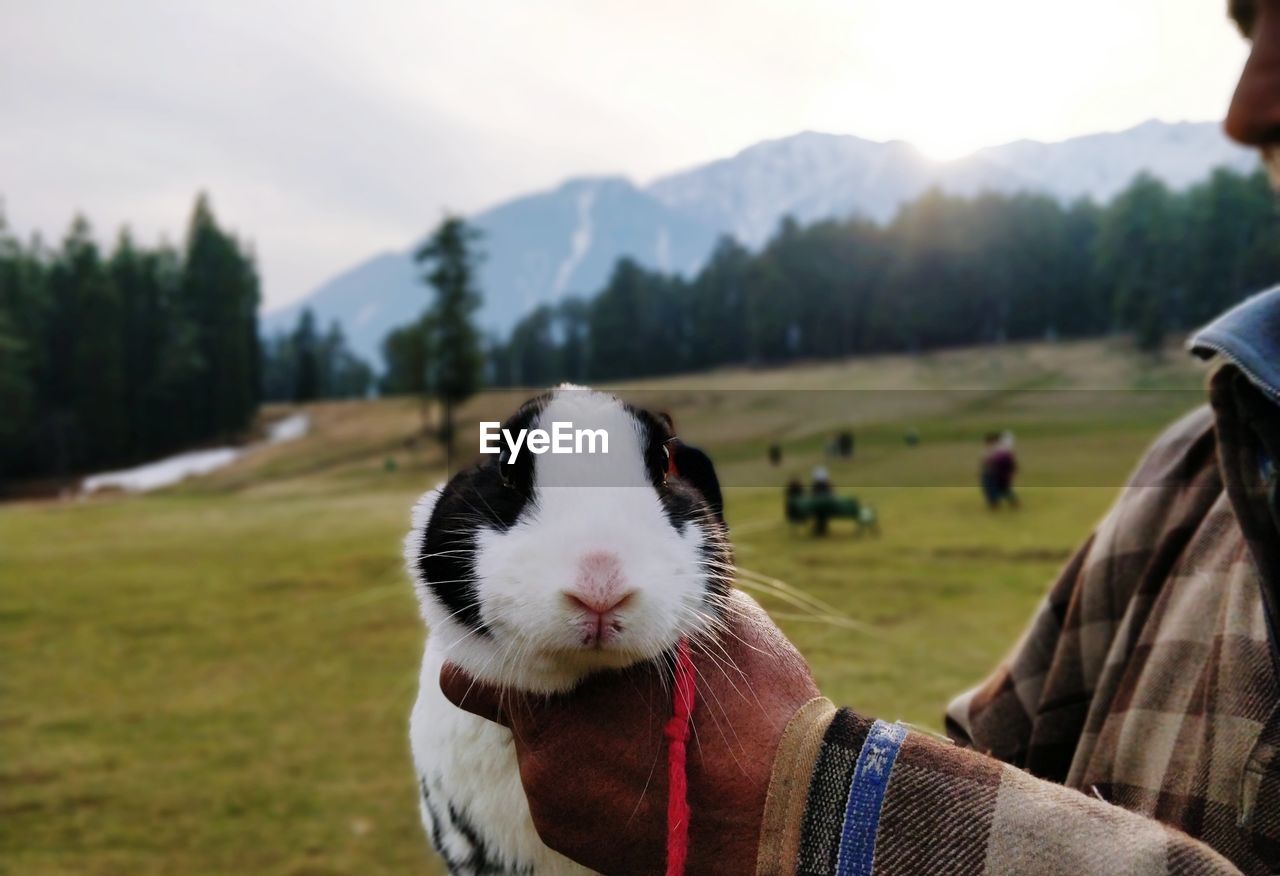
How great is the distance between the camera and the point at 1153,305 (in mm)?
19250

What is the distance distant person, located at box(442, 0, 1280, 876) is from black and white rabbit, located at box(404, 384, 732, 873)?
97 millimetres

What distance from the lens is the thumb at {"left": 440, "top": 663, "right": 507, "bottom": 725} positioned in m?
1.52

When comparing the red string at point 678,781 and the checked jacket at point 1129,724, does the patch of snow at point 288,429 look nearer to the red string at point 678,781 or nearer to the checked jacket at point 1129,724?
the checked jacket at point 1129,724

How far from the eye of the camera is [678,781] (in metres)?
1.33

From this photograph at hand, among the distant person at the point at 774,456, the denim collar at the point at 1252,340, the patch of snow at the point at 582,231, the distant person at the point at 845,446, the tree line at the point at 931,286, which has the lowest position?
the distant person at the point at 845,446

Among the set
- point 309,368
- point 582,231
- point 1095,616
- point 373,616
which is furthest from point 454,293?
point 582,231

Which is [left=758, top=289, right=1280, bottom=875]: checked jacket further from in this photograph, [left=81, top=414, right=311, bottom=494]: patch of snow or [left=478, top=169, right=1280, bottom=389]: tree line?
[left=81, top=414, right=311, bottom=494]: patch of snow

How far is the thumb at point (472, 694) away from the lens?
1521 mm

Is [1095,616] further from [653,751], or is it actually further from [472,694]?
[472,694]

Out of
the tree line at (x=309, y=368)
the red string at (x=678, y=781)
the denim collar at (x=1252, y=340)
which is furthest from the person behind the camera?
the tree line at (x=309, y=368)

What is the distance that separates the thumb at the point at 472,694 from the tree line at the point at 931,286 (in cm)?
71

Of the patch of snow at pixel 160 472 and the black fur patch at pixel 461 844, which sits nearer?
the black fur patch at pixel 461 844

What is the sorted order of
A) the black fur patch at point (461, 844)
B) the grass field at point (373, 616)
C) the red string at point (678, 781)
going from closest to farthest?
the red string at point (678, 781), the black fur patch at point (461, 844), the grass field at point (373, 616)

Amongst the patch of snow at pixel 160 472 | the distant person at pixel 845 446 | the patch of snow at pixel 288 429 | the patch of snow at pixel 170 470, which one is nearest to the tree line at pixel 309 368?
the patch of snow at pixel 288 429
